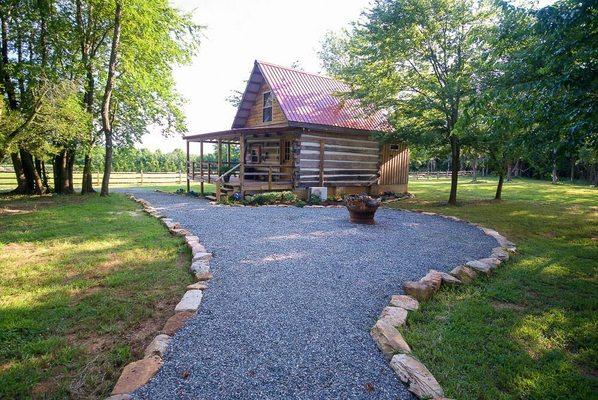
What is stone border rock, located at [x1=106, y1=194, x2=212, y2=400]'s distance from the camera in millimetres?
2605

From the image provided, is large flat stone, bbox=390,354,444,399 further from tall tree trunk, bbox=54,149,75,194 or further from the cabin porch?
tall tree trunk, bbox=54,149,75,194

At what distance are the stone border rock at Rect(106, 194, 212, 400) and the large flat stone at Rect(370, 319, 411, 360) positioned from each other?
2.01 m

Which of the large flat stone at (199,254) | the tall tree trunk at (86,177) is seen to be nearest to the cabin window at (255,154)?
the tall tree trunk at (86,177)

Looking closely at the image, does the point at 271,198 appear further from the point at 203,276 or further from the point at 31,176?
the point at 31,176

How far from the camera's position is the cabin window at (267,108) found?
55.7 feet

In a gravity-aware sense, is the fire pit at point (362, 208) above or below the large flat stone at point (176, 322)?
above

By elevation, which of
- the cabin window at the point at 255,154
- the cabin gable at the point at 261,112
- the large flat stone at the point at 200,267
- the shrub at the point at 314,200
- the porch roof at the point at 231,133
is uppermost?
the cabin gable at the point at 261,112

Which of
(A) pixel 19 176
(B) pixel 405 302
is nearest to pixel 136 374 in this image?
(B) pixel 405 302

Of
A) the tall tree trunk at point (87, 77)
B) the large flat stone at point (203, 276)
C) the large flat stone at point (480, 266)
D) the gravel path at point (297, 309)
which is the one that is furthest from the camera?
the tall tree trunk at point (87, 77)

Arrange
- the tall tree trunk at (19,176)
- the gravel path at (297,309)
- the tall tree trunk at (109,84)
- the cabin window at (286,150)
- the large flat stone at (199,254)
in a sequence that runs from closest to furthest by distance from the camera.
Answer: the gravel path at (297,309)
the large flat stone at (199,254)
the tall tree trunk at (109,84)
the tall tree trunk at (19,176)
the cabin window at (286,150)

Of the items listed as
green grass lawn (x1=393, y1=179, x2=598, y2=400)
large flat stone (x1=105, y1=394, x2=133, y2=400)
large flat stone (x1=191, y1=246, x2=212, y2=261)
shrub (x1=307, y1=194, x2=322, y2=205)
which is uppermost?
shrub (x1=307, y1=194, x2=322, y2=205)

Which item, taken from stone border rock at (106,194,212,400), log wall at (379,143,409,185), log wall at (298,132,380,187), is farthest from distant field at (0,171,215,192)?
stone border rock at (106,194,212,400)

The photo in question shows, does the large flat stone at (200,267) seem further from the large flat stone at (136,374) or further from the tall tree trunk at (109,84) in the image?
the tall tree trunk at (109,84)

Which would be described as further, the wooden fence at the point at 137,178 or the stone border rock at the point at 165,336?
the wooden fence at the point at 137,178
